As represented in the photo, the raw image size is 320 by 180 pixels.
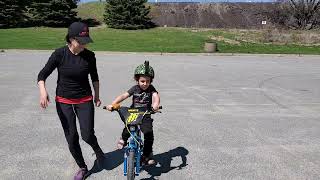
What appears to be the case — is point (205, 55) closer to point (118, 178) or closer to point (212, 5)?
point (118, 178)

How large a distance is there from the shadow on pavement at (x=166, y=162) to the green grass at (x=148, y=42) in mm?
19845

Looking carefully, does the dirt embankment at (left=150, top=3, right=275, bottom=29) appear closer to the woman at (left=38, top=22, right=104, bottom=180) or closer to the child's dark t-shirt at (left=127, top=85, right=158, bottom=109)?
the child's dark t-shirt at (left=127, top=85, right=158, bottom=109)

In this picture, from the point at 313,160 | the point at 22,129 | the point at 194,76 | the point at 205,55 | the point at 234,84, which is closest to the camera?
the point at 313,160

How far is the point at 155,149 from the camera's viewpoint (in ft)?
22.0

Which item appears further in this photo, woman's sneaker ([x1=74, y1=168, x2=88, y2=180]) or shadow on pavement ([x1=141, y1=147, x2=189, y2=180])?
shadow on pavement ([x1=141, y1=147, x2=189, y2=180])

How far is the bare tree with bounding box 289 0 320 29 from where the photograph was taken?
139ft

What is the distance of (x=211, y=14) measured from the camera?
4947 centimetres

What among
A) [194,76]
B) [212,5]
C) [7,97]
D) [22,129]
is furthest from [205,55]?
[212,5]

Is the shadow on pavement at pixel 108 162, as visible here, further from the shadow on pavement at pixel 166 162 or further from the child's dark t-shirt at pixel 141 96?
the child's dark t-shirt at pixel 141 96

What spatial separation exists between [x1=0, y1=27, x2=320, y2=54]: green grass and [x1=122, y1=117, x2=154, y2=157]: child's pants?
20865mm

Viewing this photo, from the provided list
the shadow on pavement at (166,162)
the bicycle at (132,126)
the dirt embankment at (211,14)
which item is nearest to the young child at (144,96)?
the bicycle at (132,126)

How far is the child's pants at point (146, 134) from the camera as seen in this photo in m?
5.09

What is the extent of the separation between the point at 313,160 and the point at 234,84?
7388 mm

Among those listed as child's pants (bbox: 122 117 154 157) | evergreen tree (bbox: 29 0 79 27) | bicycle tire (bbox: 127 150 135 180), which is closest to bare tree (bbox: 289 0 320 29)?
evergreen tree (bbox: 29 0 79 27)
